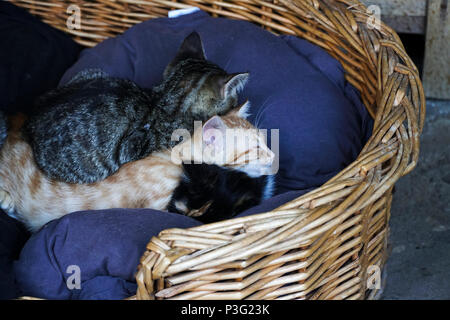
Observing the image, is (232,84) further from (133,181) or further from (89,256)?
(89,256)

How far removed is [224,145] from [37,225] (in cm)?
61

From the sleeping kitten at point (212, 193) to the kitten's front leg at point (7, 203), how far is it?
0.48 m

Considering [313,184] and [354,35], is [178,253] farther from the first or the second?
[354,35]

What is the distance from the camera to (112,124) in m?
1.65

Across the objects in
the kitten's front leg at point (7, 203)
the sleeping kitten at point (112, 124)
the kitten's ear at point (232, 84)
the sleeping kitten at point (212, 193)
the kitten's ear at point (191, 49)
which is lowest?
the kitten's front leg at point (7, 203)

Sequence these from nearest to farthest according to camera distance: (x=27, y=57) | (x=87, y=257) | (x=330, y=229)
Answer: (x=330, y=229) < (x=87, y=257) < (x=27, y=57)

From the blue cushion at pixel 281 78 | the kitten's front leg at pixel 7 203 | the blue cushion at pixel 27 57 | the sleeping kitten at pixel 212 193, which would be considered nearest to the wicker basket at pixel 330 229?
the blue cushion at pixel 281 78

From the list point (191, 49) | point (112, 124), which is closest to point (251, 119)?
point (191, 49)

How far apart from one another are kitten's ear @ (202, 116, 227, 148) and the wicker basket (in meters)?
0.37

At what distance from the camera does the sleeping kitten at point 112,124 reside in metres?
1.62

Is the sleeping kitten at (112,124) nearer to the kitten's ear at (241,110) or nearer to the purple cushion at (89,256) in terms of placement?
the kitten's ear at (241,110)

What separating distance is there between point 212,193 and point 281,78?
1.73 feet

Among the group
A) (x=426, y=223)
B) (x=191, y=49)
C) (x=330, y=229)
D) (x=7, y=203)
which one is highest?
(x=191, y=49)

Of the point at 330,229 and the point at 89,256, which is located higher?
the point at 330,229
